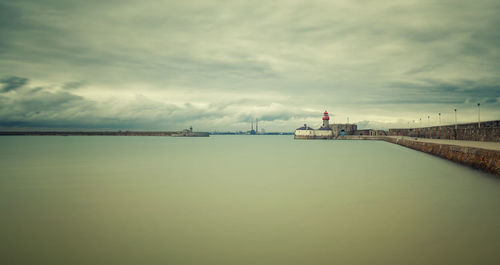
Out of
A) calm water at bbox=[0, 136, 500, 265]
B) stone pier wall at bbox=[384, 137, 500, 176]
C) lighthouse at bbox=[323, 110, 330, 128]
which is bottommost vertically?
calm water at bbox=[0, 136, 500, 265]

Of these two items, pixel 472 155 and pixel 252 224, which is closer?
pixel 252 224

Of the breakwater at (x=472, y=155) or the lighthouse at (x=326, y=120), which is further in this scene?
the lighthouse at (x=326, y=120)

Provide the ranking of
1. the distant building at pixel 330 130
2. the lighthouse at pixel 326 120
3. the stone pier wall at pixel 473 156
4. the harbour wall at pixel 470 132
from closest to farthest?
the stone pier wall at pixel 473 156
the harbour wall at pixel 470 132
the distant building at pixel 330 130
the lighthouse at pixel 326 120

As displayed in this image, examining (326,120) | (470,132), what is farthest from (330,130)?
(470,132)

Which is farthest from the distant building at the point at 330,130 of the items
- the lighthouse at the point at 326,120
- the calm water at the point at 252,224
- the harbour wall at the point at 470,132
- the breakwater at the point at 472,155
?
the calm water at the point at 252,224

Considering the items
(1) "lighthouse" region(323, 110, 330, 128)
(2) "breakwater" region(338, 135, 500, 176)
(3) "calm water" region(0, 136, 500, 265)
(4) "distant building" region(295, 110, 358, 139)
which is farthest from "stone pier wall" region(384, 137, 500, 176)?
(1) "lighthouse" region(323, 110, 330, 128)

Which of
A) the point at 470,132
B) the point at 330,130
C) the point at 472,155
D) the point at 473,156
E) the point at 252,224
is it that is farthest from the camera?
the point at 330,130

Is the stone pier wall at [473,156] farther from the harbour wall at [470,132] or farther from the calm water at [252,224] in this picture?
the harbour wall at [470,132]

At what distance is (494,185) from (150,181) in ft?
38.0

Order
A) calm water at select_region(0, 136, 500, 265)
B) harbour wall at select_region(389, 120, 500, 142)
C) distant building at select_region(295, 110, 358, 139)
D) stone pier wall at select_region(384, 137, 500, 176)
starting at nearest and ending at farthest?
1. calm water at select_region(0, 136, 500, 265)
2. stone pier wall at select_region(384, 137, 500, 176)
3. harbour wall at select_region(389, 120, 500, 142)
4. distant building at select_region(295, 110, 358, 139)

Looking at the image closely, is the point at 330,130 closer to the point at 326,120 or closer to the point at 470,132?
the point at 326,120

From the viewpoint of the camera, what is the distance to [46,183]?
442 inches

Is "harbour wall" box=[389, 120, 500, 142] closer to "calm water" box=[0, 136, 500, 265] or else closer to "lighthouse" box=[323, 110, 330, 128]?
"calm water" box=[0, 136, 500, 265]

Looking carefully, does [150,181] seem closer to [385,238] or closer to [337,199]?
[337,199]
